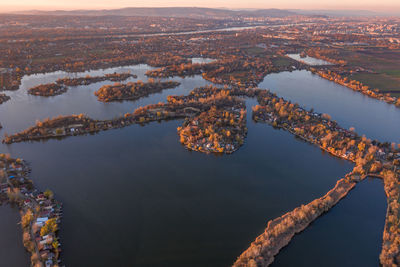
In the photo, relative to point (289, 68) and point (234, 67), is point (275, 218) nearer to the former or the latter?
point (234, 67)

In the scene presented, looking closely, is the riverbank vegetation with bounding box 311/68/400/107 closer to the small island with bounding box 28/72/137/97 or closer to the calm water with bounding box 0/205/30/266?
the small island with bounding box 28/72/137/97

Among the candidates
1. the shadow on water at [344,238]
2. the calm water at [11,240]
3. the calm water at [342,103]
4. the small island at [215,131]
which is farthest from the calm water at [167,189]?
the calm water at [342,103]

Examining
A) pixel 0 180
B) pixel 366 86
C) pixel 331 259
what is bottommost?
pixel 331 259

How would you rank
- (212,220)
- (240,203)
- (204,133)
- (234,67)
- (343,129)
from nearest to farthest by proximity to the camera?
(212,220)
(240,203)
(204,133)
(343,129)
(234,67)

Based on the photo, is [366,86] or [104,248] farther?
[366,86]

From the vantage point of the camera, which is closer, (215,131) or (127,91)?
(215,131)

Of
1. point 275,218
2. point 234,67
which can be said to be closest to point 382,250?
point 275,218

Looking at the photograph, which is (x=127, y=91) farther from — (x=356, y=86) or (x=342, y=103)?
(x=356, y=86)

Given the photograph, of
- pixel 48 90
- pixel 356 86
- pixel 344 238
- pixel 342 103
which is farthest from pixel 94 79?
pixel 356 86
